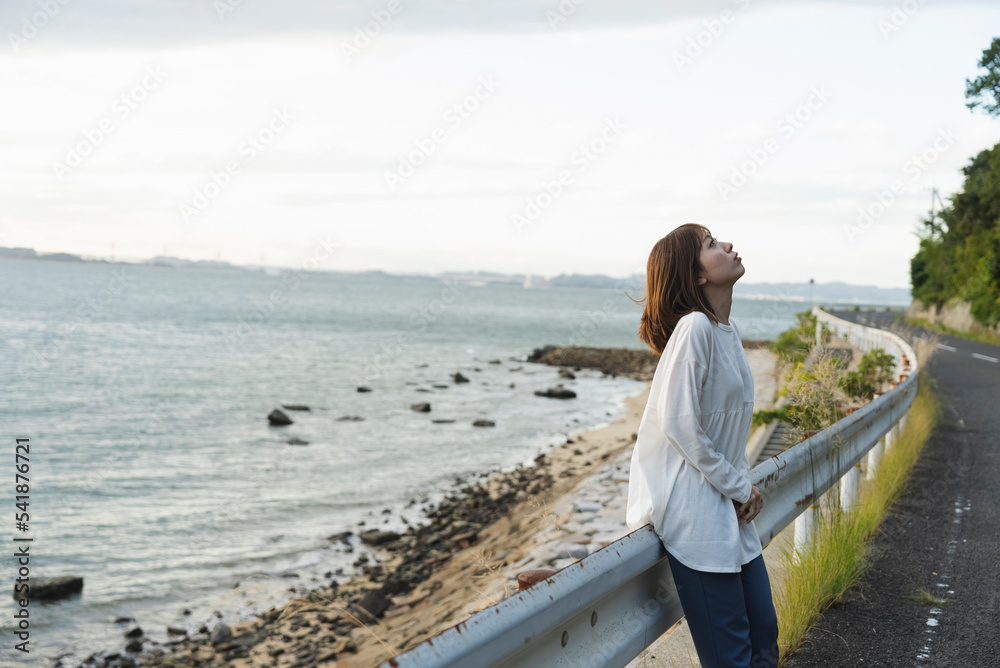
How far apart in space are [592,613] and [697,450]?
0.57m

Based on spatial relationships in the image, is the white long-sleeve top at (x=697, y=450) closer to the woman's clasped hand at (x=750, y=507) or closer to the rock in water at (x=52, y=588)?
the woman's clasped hand at (x=750, y=507)

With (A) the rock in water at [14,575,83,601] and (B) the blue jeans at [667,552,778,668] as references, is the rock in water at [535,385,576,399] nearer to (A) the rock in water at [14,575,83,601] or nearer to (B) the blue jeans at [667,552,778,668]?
(A) the rock in water at [14,575,83,601]

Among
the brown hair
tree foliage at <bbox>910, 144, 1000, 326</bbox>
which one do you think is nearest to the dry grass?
the brown hair

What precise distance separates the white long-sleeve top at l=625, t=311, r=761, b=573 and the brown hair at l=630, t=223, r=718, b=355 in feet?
0.48

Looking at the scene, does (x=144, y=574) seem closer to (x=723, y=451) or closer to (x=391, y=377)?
(x=723, y=451)

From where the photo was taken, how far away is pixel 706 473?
2.20m

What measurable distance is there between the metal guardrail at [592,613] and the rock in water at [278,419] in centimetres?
2286

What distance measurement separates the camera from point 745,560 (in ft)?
7.62

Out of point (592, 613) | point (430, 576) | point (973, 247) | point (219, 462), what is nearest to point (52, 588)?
point (430, 576)

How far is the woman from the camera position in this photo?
2205mm

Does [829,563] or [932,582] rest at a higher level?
[829,563]

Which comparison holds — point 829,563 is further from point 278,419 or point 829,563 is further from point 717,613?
point 278,419

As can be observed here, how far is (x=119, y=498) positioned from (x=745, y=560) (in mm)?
16594

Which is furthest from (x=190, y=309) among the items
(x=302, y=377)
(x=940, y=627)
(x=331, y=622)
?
(x=940, y=627)
